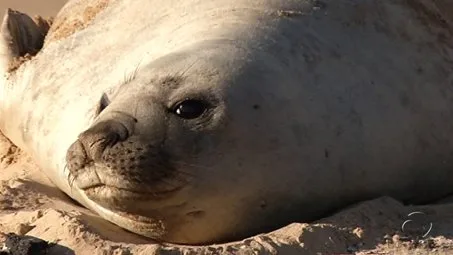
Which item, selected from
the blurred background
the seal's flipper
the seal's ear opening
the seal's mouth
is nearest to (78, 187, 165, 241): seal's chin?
the seal's mouth

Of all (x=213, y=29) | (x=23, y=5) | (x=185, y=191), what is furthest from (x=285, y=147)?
(x=23, y=5)

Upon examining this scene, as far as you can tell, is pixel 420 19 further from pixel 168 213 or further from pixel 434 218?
pixel 168 213

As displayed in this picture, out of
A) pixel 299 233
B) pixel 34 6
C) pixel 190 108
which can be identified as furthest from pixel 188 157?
pixel 34 6

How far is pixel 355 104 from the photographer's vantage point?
398cm

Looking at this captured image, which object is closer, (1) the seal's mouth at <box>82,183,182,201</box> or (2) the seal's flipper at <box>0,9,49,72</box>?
(1) the seal's mouth at <box>82,183,182,201</box>

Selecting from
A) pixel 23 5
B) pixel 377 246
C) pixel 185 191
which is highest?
pixel 23 5

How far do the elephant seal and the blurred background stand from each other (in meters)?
4.07

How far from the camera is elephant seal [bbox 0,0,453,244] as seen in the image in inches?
142

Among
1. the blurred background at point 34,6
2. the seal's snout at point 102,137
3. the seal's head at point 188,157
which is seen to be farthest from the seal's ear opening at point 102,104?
the blurred background at point 34,6

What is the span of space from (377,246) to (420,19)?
135 cm

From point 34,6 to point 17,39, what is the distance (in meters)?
3.27

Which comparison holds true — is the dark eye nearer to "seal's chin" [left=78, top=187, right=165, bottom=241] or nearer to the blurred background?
"seal's chin" [left=78, top=187, right=165, bottom=241]

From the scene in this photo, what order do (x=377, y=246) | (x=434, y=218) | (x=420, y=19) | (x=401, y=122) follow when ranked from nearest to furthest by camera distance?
(x=377, y=246) < (x=434, y=218) < (x=401, y=122) < (x=420, y=19)

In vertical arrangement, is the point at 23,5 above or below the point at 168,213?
above
